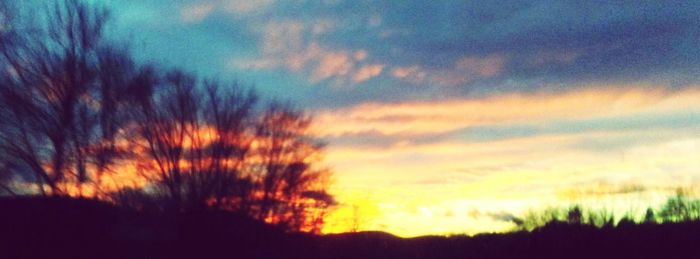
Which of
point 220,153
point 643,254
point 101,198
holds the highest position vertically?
point 220,153

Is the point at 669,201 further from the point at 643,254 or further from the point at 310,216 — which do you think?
the point at 310,216

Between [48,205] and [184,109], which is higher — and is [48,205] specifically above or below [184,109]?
below

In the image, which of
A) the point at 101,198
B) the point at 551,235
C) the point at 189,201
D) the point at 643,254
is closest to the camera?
the point at 643,254

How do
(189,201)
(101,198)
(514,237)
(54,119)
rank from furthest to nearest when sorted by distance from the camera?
(189,201)
(101,198)
(54,119)
(514,237)

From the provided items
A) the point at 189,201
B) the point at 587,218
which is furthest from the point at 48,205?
the point at 587,218

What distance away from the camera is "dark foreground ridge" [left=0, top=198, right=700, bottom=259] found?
11.5m

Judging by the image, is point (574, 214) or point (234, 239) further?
point (234, 239)

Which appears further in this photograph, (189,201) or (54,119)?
(189,201)

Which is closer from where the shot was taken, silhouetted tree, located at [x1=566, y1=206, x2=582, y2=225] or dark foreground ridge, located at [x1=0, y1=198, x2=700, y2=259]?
dark foreground ridge, located at [x1=0, y1=198, x2=700, y2=259]

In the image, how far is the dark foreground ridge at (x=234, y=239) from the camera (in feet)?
37.9

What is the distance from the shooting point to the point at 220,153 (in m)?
34.7

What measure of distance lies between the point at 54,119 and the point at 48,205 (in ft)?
14.2

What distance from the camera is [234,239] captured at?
81.9 ft

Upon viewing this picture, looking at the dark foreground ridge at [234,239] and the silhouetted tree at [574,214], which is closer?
the dark foreground ridge at [234,239]
